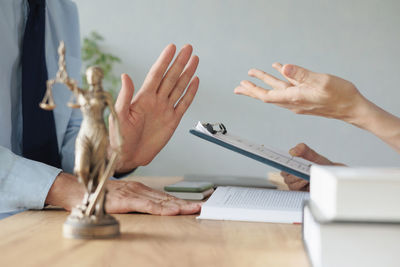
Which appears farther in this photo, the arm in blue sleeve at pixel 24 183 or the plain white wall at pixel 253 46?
the plain white wall at pixel 253 46

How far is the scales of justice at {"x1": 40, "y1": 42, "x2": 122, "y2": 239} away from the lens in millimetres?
684

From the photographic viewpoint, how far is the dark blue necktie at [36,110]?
1500 mm

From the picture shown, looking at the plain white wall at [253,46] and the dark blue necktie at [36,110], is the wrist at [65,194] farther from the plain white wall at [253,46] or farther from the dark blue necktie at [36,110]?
the plain white wall at [253,46]

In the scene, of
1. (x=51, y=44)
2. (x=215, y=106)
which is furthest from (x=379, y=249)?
(x=215, y=106)

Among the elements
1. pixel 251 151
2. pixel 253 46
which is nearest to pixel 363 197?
pixel 251 151

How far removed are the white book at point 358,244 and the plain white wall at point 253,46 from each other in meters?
3.88

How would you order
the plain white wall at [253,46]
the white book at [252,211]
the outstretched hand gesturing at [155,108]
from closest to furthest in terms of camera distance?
the white book at [252,211] → the outstretched hand gesturing at [155,108] → the plain white wall at [253,46]

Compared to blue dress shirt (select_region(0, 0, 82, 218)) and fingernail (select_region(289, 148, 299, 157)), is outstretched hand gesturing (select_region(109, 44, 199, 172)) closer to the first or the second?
blue dress shirt (select_region(0, 0, 82, 218))

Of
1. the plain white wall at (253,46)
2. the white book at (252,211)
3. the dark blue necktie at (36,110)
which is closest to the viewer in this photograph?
the white book at (252,211)

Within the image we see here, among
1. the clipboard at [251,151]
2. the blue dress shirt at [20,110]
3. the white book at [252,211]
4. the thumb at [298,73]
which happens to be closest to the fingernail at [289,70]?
the thumb at [298,73]

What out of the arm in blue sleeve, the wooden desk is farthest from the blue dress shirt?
the wooden desk

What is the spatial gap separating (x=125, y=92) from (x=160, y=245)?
461 millimetres

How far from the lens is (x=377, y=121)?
127 cm

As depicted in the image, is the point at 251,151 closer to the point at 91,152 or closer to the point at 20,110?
the point at 91,152
